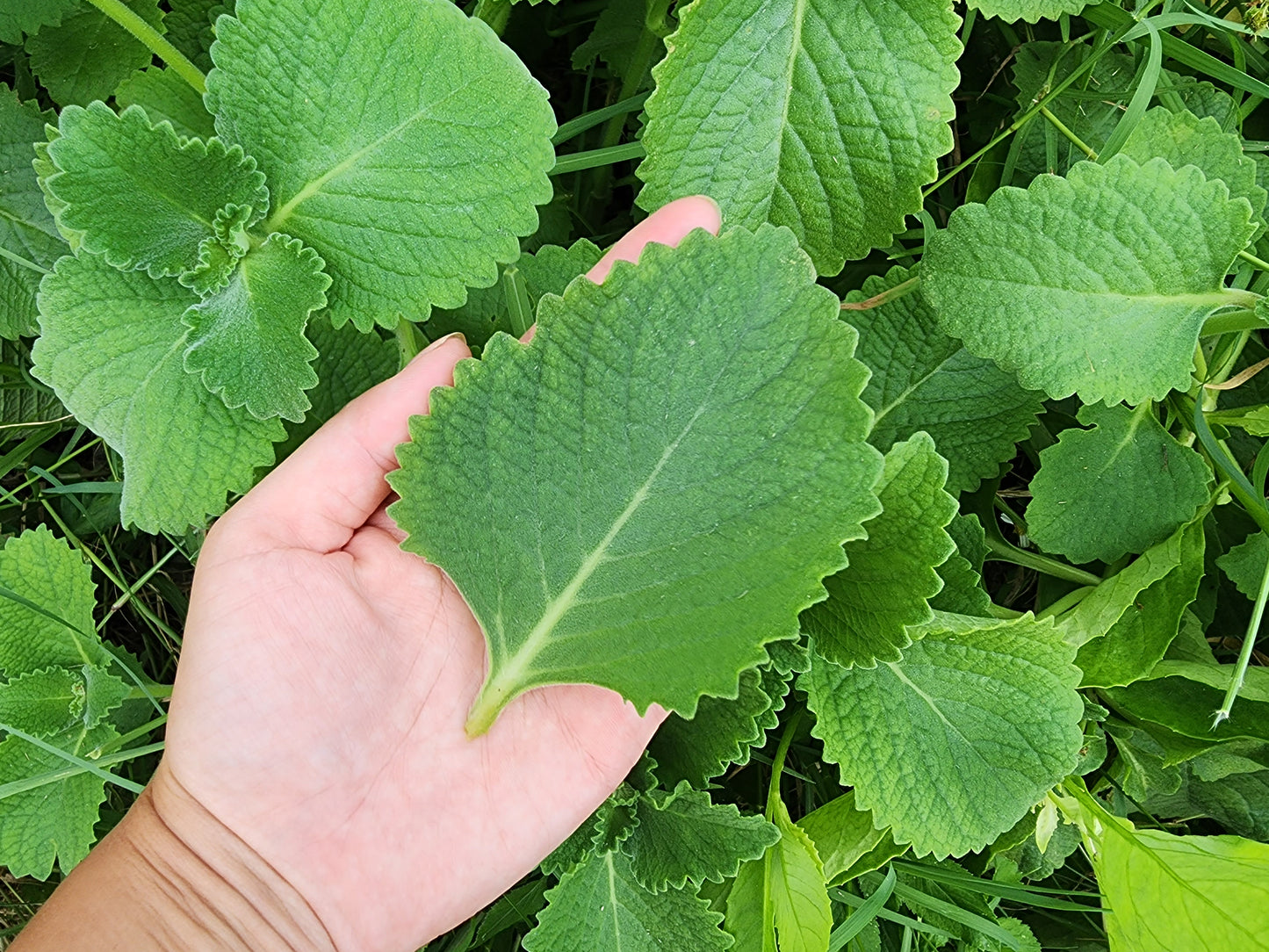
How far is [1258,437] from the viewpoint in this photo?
2.12m

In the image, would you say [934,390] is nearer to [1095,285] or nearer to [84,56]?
[1095,285]

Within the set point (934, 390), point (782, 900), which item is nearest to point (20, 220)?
point (934, 390)

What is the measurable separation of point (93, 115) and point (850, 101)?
3.63 ft

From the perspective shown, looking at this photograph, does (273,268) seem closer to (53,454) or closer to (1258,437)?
(53,454)

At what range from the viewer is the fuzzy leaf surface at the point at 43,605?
2.13 m

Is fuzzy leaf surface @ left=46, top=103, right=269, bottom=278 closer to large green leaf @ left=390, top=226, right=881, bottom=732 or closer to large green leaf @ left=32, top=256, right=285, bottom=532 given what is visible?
large green leaf @ left=32, top=256, right=285, bottom=532

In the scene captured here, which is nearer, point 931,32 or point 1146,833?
point 931,32

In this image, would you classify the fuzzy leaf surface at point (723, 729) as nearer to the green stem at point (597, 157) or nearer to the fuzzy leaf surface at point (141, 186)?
the green stem at point (597, 157)

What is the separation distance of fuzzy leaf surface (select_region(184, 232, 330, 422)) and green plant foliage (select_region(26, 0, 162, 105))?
0.73 metres

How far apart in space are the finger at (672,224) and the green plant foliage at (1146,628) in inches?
38.2

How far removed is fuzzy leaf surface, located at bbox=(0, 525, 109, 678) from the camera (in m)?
2.13

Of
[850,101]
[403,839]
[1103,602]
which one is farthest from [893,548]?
[403,839]

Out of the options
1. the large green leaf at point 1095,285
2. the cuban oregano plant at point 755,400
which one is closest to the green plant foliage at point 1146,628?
the cuban oregano plant at point 755,400

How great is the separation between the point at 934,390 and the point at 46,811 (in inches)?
72.2
